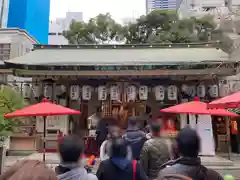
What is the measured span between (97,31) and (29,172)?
94.7ft

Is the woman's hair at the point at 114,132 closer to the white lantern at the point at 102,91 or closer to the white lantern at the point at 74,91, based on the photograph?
the white lantern at the point at 102,91

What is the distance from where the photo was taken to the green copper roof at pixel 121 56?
43.8 ft

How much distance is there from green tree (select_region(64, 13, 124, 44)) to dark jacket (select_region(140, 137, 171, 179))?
26.1 meters

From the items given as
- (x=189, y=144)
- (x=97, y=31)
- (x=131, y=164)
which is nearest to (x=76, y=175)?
(x=131, y=164)

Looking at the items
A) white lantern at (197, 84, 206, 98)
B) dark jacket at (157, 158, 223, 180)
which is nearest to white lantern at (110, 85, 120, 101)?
white lantern at (197, 84, 206, 98)

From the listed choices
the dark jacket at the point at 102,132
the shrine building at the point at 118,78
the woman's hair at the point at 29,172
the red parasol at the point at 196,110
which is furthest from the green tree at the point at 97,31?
the woman's hair at the point at 29,172

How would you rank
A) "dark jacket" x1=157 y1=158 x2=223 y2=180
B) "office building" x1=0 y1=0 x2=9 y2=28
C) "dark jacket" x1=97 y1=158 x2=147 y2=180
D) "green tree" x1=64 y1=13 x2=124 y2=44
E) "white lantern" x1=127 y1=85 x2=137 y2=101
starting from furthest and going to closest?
"green tree" x1=64 y1=13 x2=124 y2=44 < "office building" x1=0 y1=0 x2=9 y2=28 < "white lantern" x1=127 y1=85 x2=137 y2=101 < "dark jacket" x1=97 y1=158 x2=147 y2=180 < "dark jacket" x1=157 y1=158 x2=223 y2=180

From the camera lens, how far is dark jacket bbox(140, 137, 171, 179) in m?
4.16

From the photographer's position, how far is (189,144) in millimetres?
2549

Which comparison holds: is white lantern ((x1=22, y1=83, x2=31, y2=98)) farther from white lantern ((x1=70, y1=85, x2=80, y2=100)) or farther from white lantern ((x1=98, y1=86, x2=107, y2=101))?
white lantern ((x1=98, y1=86, x2=107, y2=101))

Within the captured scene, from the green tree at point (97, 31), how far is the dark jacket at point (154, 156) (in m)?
26.1

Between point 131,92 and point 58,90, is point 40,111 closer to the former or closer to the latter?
point 131,92

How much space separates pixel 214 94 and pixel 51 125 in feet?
28.0

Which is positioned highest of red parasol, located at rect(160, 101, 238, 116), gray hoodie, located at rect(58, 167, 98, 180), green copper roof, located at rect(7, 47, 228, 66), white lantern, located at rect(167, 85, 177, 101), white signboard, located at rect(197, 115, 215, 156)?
green copper roof, located at rect(7, 47, 228, 66)
